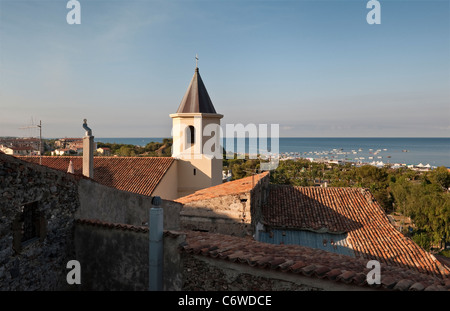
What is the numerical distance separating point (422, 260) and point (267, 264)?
9133 mm

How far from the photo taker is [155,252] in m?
5.24

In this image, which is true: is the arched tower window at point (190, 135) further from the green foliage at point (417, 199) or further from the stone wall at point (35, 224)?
the stone wall at point (35, 224)

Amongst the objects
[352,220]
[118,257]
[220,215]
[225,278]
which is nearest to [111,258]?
[118,257]

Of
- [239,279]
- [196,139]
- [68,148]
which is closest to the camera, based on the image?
[239,279]

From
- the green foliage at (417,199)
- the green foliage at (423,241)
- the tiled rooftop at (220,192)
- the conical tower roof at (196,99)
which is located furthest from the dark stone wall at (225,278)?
the green foliage at (423,241)

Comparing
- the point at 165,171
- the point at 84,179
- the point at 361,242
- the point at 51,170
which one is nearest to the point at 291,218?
the point at 361,242

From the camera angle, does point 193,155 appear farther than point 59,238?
Yes

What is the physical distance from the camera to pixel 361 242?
Answer: 11945mm

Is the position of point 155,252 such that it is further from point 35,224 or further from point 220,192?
point 220,192

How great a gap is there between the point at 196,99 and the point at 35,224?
15485 millimetres

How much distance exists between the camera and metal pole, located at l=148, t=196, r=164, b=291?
17.1ft

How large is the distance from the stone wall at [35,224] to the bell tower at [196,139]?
538 inches
